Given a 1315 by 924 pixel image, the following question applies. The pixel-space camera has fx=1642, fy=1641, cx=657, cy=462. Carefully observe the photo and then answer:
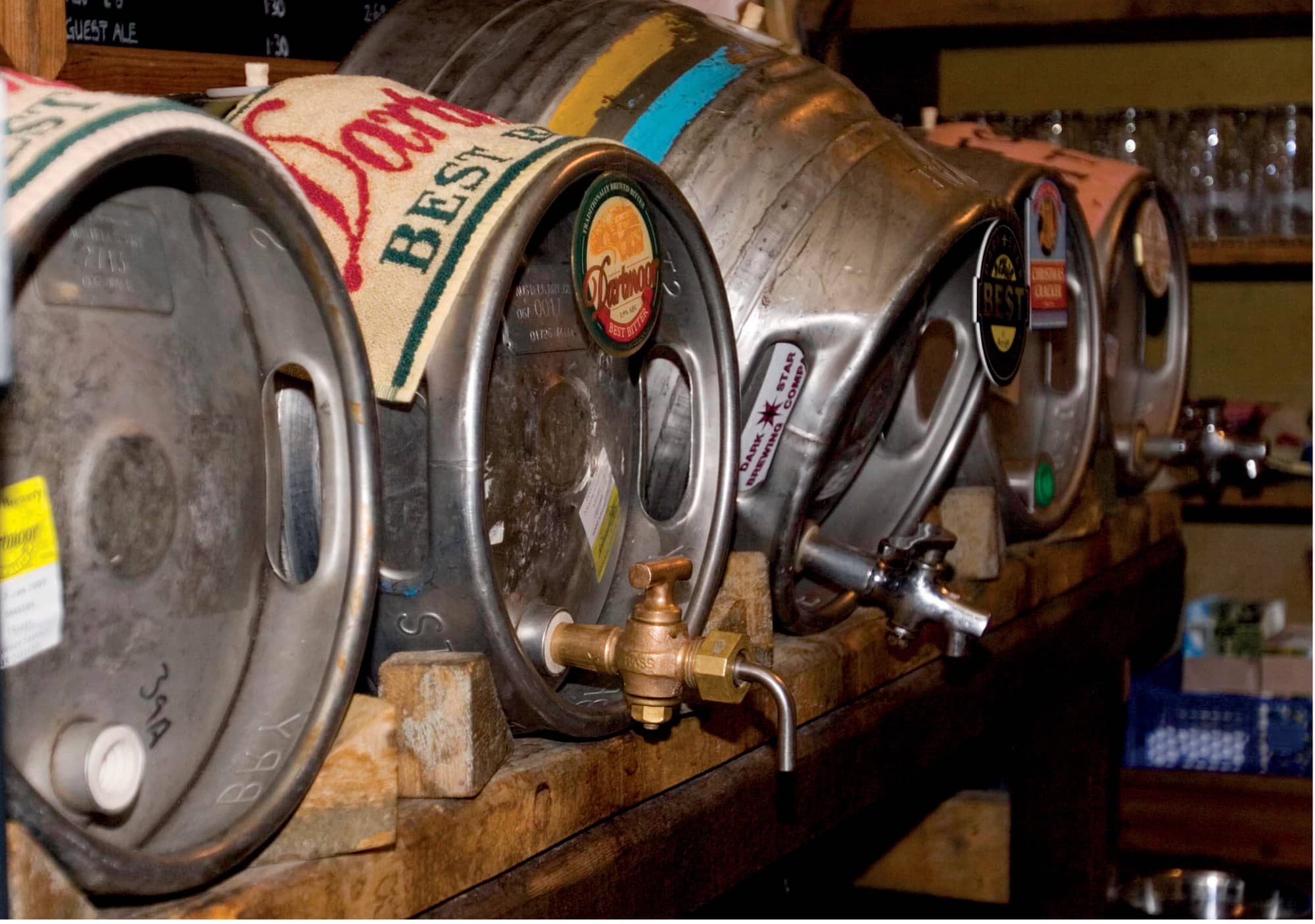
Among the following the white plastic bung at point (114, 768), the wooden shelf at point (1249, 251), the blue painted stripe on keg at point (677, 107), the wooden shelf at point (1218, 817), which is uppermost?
the blue painted stripe on keg at point (677, 107)

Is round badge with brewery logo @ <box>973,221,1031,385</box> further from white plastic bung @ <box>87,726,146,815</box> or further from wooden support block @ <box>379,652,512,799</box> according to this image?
white plastic bung @ <box>87,726,146,815</box>

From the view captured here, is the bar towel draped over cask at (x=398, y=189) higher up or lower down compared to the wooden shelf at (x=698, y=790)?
higher up

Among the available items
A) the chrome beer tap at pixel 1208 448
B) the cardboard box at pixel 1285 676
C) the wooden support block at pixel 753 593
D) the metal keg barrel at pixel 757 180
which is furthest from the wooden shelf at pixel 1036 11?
the wooden support block at pixel 753 593

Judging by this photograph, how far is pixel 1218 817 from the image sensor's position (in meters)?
3.17

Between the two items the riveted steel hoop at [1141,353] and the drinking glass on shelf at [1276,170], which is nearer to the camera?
the riveted steel hoop at [1141,353]

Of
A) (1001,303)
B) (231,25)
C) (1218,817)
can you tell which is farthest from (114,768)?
(1218,817)

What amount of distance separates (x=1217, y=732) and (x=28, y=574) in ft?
9.46

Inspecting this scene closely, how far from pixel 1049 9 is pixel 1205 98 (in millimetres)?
962

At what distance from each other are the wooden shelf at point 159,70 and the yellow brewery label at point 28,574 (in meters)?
1.02

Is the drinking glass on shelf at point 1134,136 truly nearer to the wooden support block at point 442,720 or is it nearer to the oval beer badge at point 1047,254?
the oval beer badge at point 1047,254

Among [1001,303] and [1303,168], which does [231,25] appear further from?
[1303,168]

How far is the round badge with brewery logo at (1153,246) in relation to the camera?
2588 millimetres

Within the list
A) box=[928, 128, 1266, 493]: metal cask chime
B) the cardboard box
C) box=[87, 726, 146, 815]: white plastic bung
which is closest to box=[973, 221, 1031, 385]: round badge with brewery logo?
box=[928, 128, 1266, 493]: metal cask chime

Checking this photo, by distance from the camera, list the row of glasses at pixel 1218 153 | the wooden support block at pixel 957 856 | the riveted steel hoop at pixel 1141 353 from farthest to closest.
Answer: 1. the row of glasses at pixel 1218 153
2. the wooden support block at pixel 957 856
3. the riveted steel hoop at pixel 1141 353
